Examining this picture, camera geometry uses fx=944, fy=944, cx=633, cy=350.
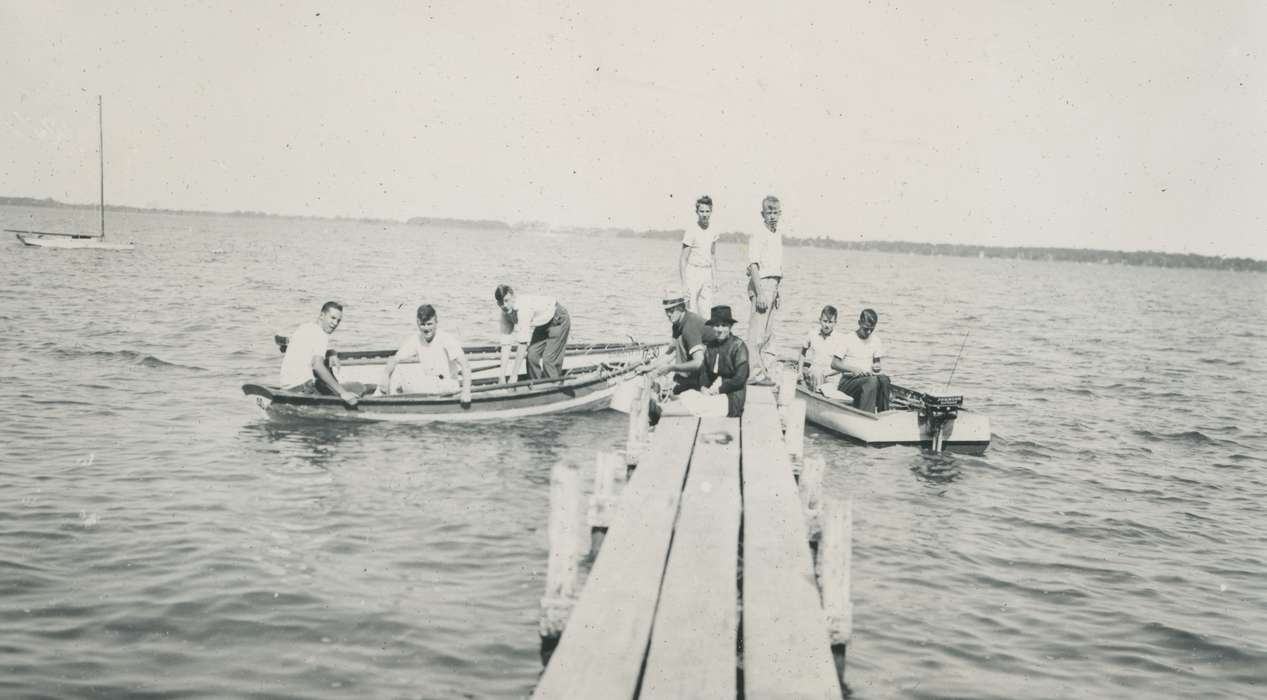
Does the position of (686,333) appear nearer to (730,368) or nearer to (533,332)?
(730,368)

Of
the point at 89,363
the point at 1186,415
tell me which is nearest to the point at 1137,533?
the point at 1186,415

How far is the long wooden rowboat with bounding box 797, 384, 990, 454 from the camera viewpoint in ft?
49.4

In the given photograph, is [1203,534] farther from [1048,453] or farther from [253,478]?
[253,478]

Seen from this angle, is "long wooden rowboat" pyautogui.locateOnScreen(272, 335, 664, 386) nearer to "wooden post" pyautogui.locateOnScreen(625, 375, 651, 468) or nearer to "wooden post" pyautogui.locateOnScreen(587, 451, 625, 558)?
"wooden post" pyautogui.locateOnScreen(625, 375, 651, 468)

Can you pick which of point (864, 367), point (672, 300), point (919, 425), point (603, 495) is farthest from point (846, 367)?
point (603, 495)

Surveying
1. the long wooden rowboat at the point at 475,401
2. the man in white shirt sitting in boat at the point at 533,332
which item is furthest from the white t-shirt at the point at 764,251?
the man in white shirt sitting in boat at the point at 533,332

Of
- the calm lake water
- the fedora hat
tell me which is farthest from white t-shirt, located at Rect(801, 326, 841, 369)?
Result: the fedora hat

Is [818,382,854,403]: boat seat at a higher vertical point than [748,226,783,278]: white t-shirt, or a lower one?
lower

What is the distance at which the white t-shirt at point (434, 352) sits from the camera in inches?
583

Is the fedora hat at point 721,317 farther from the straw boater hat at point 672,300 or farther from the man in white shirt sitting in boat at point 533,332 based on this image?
the man in white shirt sitting in boat at point 533,332

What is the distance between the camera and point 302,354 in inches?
584

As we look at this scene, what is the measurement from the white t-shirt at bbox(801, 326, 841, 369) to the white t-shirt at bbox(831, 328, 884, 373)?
0.20 metres

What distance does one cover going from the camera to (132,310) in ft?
109

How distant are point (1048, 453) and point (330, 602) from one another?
13632 millimetres
